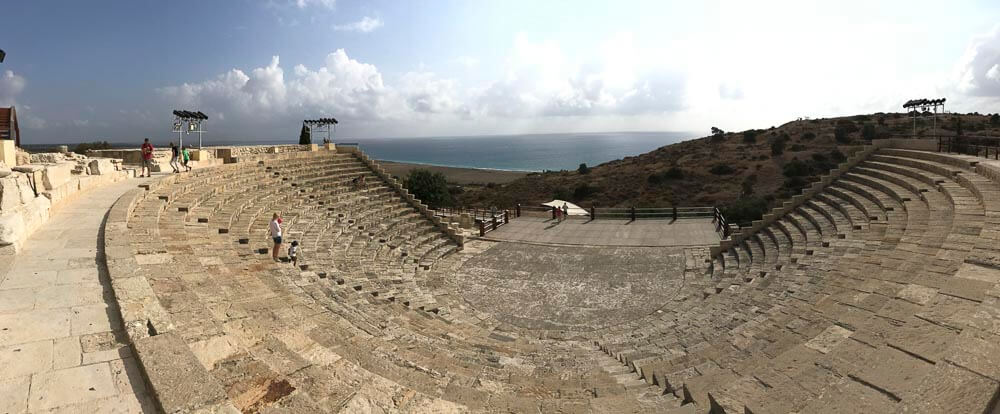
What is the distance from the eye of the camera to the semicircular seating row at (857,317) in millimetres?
4082

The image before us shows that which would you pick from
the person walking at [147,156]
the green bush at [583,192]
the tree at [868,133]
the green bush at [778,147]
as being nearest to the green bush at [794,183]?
the green bush at [778,147]

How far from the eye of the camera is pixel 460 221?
23938 millimetres

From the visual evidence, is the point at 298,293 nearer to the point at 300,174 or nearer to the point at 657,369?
the point at 657,369

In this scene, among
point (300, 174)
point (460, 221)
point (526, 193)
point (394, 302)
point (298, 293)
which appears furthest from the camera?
point (526, 193)

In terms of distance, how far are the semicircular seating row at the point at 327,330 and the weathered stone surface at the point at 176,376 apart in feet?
0.10

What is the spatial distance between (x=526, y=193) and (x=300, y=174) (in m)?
35.2

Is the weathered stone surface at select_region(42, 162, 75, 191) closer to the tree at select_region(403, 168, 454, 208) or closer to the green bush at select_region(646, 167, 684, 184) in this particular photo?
the tree at select_region(403, 168, 454, 208)

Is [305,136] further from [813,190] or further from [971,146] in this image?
[971,146]

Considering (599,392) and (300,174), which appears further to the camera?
(300,174)

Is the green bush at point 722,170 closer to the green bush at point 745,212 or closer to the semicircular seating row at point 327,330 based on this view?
the green bush at point 745,212

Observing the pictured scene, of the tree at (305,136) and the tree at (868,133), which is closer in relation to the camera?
the tree at (305,136)

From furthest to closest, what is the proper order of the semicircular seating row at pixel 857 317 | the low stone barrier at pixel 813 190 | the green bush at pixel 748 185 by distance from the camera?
the green bush at pixel 748 185 < the low stone barrier at pixel 813 190 < the semicircular seating row at pixel 857 317

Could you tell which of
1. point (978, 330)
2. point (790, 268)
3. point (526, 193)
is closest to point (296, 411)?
point (978, 330)

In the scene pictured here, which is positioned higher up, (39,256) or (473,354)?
(39,256)
